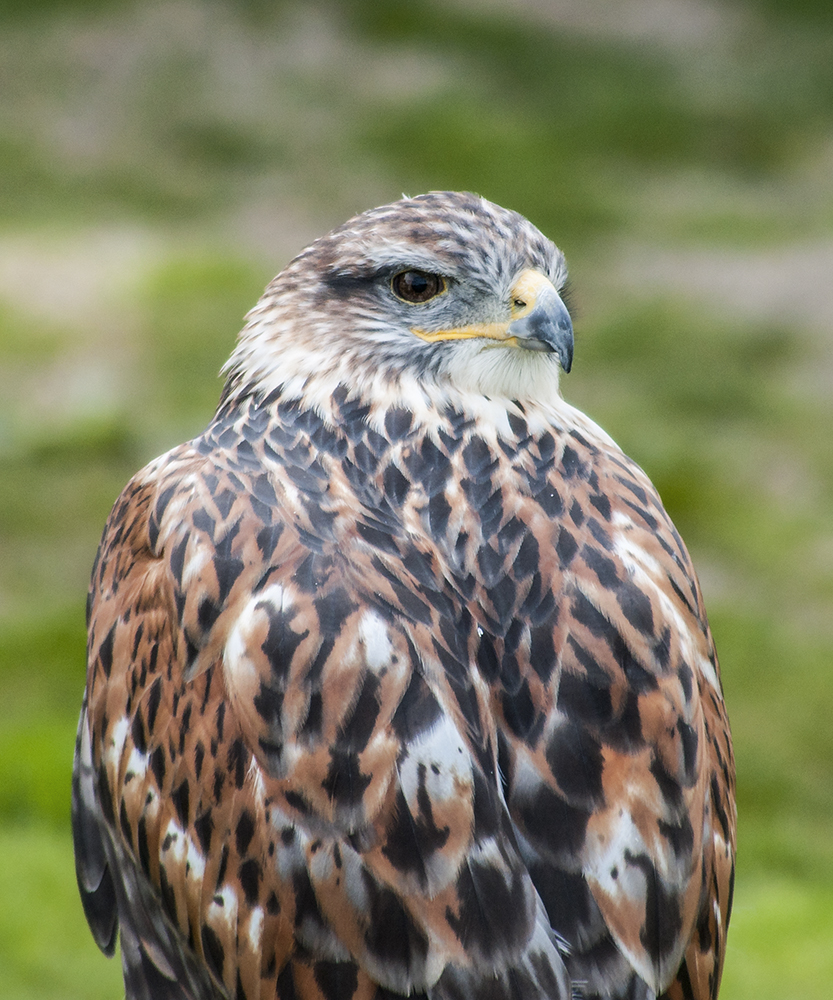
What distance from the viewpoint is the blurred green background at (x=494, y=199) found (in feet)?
20.3

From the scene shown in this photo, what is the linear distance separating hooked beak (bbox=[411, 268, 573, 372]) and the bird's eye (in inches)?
6.5

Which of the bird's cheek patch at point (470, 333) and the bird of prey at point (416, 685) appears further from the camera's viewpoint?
the bird's cheek patch at point (470, 333)

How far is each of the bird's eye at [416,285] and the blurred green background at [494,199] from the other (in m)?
3.03

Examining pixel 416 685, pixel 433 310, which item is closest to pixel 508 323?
pixel 433 310

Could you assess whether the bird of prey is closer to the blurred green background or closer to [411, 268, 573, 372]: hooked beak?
[411, 268, 573, 372]: hooked beak

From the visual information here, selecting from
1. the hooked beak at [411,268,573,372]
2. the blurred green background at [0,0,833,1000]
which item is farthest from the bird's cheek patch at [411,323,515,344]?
the blurred green background at [0,0,833,1000]

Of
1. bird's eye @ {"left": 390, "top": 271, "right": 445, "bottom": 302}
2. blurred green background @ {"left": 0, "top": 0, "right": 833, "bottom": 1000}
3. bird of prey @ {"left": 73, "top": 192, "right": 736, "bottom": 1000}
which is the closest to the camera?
bird of prey @ {"left": 73, "top": 192, "right": 736, "bottom": 1000}

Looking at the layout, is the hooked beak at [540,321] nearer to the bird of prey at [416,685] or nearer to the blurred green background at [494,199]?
the bird of prey at [416,685]

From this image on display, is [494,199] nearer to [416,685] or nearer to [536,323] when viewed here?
[536,323]

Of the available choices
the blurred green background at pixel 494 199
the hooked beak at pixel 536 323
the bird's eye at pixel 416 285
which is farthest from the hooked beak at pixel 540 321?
the blurred green background at pixel 494 199

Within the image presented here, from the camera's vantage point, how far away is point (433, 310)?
10.5 ft

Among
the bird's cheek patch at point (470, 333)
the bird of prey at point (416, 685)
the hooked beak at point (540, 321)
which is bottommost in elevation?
the bird of prey at point (416, 685)

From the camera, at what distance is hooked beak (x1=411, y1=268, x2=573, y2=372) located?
3.08m

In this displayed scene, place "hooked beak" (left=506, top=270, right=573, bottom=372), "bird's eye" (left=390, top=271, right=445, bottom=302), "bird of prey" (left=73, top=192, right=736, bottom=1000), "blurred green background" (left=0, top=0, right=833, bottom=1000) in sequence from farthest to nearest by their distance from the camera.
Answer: "blurred green background" (left=0, top=0, right=833, bottom=1000) → "bird's eye" (left=390, top=271, right=445, bottom=302) → "hooked beak" (left=506, top=270, right=573, bottom=372) → "bird of prey" (left=73, top=192, right=736, bottom=1000)
